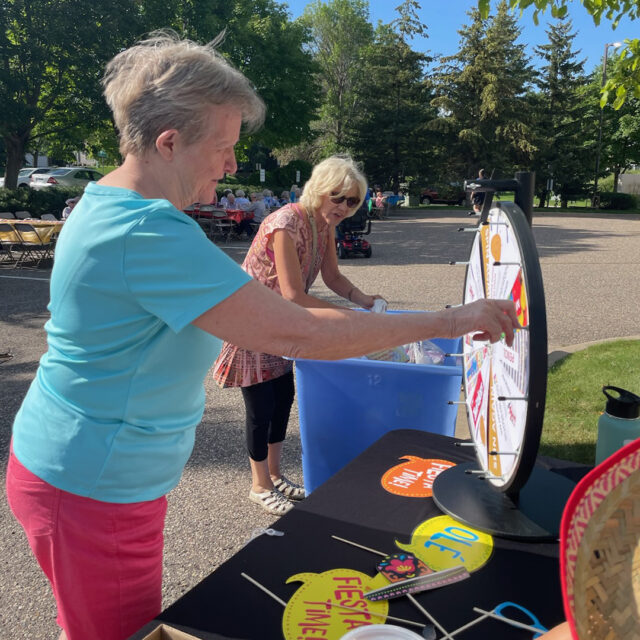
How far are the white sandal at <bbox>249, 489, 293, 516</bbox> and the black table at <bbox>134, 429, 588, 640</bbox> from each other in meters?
1.14

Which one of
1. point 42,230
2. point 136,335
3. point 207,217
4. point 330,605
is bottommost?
point 330,605

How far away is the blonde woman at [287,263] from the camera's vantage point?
7.95 feet

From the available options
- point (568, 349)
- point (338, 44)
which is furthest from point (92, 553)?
point (338, 44)

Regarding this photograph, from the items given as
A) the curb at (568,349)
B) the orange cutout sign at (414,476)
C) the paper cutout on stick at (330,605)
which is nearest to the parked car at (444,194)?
the curb at (568,349)

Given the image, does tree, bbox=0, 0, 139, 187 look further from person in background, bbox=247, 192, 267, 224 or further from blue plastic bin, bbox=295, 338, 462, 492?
blue plastic bin, bbox=295, 338, 462, 492

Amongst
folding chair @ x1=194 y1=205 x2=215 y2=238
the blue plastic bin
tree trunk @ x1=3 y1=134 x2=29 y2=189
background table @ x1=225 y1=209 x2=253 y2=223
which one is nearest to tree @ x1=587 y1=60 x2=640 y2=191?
background table @ x1=225 y1=209 x2=253 y2=223

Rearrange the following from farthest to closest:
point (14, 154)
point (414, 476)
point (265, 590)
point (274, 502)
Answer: point (14, 154)
point (274, 502)
point (414, 476)
point (265, 590)

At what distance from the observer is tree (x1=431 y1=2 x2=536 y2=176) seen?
34.3 metres

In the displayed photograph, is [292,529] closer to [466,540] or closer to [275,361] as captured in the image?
[466,540]

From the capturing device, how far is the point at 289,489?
3.05 metres

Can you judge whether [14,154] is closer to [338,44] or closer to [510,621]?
[510,621]

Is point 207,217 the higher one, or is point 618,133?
point 618,133

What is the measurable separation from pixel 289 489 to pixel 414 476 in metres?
1.29

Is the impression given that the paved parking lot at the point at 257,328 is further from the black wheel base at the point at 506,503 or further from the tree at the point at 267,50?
the tree at the point at 267,50
